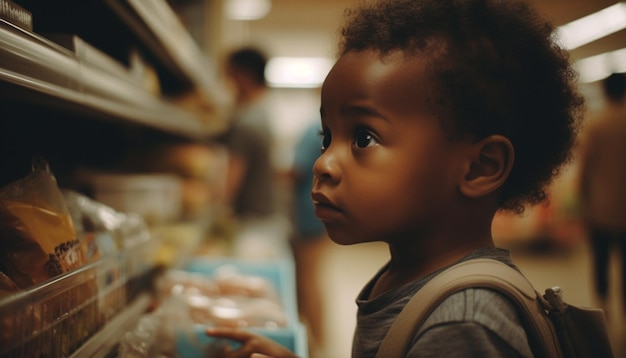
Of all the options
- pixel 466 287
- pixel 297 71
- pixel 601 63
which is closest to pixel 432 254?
pixel 466 287

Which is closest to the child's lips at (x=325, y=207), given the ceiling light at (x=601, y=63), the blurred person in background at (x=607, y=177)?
the blurred person in background at (x=607, y=177)

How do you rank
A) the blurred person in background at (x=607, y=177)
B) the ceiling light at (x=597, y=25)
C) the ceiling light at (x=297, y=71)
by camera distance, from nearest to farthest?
the blurred person in background at (x=607, y=177), the ceiling light at (x=597, y=25), the ceiling light at (x=297, y=71)

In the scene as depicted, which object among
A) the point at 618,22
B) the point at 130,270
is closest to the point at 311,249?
the point at 130,270

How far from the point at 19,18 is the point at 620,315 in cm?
433

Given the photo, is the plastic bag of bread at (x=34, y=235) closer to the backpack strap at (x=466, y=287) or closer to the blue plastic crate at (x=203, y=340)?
the blue plastic crate at (x=203, y=340)

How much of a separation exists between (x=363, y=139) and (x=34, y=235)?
1.75 feet

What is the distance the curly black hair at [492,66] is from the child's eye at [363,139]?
10 cm

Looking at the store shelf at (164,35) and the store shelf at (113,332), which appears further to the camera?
the store shelf at (164,35)

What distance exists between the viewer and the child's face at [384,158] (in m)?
0.70

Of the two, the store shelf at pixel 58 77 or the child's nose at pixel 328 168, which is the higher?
the store shelf at pixel 58 77

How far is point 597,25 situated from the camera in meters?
5.97

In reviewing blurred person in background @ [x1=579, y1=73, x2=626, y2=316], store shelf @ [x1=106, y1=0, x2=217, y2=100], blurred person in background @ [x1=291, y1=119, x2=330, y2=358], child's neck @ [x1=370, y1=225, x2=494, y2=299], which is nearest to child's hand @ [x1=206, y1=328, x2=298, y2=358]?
child's neck @ [x1=370, y1=225, x2=494, y2=299]

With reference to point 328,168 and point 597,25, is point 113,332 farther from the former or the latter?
point 597,25

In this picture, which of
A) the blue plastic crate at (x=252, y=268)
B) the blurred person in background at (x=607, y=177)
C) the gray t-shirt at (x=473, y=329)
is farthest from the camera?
the blurred person in background at (x=607, y=177)
